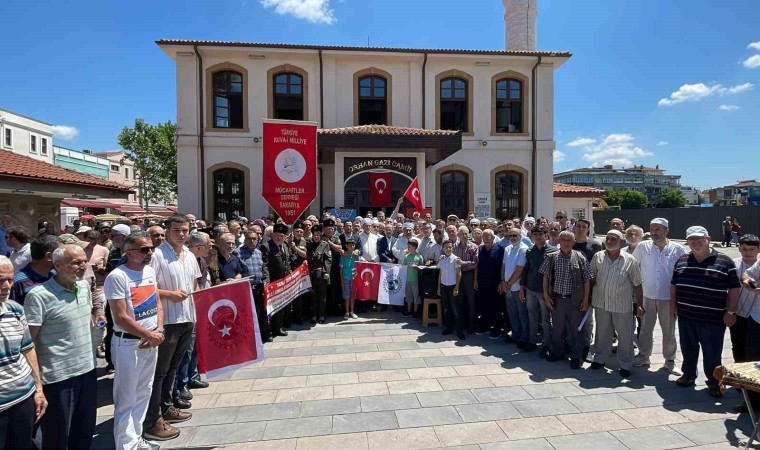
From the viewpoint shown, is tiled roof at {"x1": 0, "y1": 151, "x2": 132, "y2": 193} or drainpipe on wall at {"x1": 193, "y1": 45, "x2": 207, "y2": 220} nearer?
tiled roof at {"x1": 0, "y1": 151, "x2": 132, "y2": 193}

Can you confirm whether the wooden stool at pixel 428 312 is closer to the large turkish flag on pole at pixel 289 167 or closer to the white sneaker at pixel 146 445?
the large turkish flag on pole at pixel 289 167

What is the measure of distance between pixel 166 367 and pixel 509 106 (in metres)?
17.3

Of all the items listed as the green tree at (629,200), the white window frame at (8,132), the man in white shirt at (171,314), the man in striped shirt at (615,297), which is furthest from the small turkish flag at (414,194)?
the green tree at (629,200)

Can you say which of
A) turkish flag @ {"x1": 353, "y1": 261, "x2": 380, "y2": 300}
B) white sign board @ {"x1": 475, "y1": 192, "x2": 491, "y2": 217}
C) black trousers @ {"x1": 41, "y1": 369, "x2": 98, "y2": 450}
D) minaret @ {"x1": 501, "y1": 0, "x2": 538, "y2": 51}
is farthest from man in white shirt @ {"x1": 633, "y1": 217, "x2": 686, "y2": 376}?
minaret @ {"x1": 501, "y1": 0, "x2": 538, "y2": 51}

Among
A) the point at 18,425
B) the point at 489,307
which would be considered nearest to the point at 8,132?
the point at 18,425

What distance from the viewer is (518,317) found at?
234 inches

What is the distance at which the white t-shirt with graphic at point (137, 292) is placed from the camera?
9.46 feet

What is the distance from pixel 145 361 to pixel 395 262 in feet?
18.4

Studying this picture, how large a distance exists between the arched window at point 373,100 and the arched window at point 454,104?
2.60 metres

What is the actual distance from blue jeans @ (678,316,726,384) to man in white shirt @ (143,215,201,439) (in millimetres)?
5578

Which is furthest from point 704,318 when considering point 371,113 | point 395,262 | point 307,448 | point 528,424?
point 371,113

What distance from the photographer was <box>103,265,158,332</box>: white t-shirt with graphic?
288 centimetres

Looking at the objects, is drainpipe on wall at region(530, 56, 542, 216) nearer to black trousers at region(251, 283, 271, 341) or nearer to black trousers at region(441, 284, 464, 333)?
black trousers at region(441, 284, 464, 333)

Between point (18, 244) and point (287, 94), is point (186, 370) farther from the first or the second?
point (287, 94)
